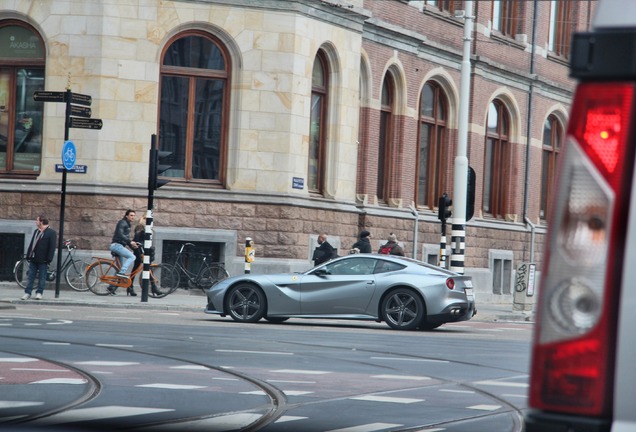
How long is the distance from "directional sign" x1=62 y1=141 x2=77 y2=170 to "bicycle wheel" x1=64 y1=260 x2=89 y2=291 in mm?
2353

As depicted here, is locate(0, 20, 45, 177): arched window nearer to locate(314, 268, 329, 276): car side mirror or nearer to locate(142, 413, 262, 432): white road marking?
locate(314, 268, 329, 276): car side mirror

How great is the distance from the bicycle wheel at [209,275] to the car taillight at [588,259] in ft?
86.4

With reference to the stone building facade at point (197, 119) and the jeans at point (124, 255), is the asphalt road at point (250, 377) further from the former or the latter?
the stone building facade at point (197, 119)

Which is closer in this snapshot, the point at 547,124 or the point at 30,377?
the point at 30,377

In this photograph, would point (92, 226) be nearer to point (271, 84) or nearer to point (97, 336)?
point (271, 84)

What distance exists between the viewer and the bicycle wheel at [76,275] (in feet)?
92.2

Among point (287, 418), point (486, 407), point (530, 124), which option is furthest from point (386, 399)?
point (530, 124)

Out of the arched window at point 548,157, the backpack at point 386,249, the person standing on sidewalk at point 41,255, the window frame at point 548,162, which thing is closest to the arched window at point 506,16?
the arched window at point 548,157

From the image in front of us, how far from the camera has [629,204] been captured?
10.2 feet

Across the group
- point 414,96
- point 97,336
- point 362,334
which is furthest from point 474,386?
point 414,96

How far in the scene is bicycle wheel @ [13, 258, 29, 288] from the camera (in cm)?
2791

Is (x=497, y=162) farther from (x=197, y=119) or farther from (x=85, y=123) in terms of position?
(x=85, y=123)

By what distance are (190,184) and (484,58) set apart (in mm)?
12732

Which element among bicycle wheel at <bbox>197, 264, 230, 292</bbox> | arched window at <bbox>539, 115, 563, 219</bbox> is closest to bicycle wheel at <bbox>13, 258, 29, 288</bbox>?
bicycle wheel at <bbox>197, 264, 230, 292</bbox>
